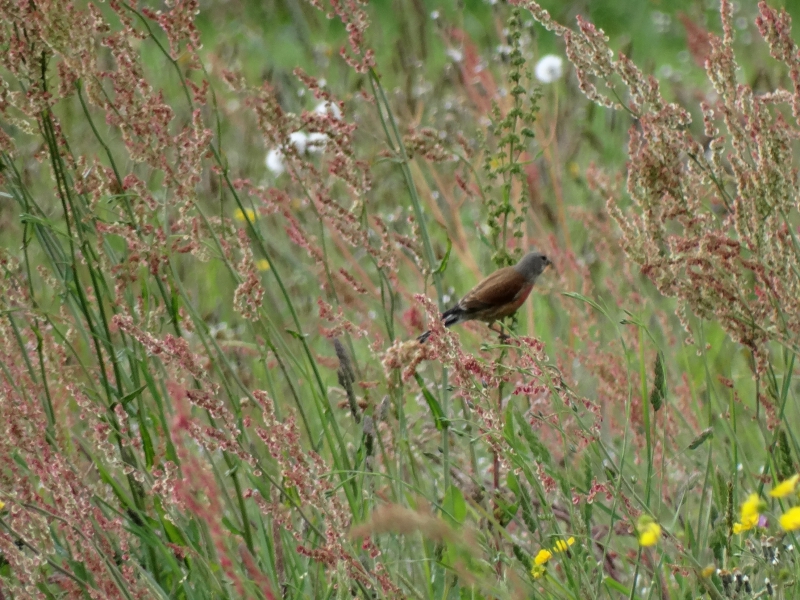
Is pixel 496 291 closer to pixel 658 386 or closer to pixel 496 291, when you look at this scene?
pixel 496 291

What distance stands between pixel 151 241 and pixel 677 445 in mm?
1432

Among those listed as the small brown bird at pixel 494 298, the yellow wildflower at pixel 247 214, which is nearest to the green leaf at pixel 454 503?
the yellow wildflower at pixel 247 214

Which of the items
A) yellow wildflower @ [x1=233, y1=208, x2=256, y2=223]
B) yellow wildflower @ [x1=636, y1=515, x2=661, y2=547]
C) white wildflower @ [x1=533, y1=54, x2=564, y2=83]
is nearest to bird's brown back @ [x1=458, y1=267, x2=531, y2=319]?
yellow wildflower @ [x1=233, y1=208, x2=256, y2=223]

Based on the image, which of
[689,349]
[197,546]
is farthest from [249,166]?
[197,546]

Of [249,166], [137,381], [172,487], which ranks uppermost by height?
[249,166]

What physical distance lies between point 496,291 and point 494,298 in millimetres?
92

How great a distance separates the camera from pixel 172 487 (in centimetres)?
170

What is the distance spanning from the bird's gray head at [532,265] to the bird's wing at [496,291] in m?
0.05

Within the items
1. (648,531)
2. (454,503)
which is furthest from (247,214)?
(648,531)

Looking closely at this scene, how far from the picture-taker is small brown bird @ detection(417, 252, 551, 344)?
285cm

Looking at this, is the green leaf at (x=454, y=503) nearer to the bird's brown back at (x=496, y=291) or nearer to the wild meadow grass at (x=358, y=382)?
the wild meadow grass at (x=358, y=382)

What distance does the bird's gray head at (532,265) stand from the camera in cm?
312

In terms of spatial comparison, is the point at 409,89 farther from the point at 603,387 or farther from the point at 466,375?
the point at 466,375

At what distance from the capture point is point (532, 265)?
3.39m
